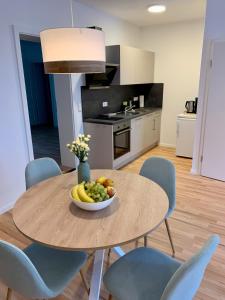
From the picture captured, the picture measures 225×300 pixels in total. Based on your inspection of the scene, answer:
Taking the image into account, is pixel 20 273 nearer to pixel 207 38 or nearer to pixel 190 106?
pixel 207 38

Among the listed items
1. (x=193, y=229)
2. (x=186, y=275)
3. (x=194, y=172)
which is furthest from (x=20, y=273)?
(x=194, y=172)

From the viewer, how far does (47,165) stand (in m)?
2.15

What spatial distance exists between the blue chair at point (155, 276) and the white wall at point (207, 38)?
2527mm

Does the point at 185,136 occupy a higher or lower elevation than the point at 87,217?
lower

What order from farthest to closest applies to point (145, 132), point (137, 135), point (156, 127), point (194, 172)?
point (156, 127), point (145, 132), point (137, 135), point (194, 172)

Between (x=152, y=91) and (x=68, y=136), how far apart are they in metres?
2.45

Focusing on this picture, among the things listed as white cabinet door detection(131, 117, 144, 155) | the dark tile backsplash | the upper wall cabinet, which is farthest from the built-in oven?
the upper wall cabinet

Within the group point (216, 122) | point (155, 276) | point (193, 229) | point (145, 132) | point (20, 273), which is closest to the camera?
point (20, 273)

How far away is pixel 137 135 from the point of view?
4340 millimetres

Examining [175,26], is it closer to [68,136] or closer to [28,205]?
[68,136]

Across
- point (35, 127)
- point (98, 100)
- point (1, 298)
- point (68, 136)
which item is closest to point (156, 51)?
point (98, 100)

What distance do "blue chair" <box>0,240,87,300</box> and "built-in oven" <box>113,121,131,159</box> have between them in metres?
2.39

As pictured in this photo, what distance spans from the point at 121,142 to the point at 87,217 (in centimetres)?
259

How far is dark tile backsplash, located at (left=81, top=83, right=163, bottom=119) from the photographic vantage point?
3.90 metres
